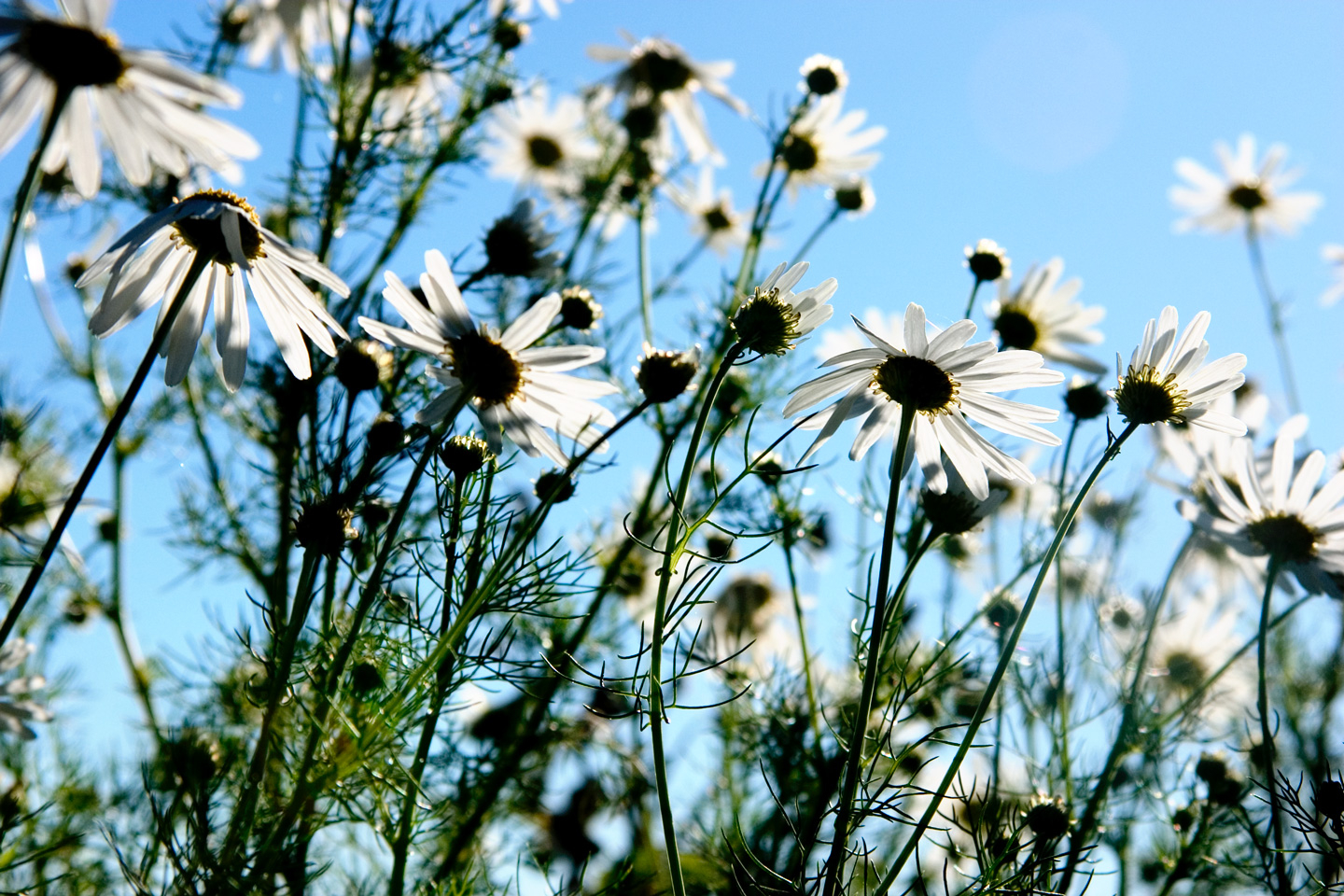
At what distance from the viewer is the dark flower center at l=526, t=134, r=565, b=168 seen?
2.46 m

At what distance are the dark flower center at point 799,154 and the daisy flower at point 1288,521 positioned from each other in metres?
0.81

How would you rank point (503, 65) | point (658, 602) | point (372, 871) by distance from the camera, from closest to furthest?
point (658, 602) → point (372, 871) → point (503, 65)

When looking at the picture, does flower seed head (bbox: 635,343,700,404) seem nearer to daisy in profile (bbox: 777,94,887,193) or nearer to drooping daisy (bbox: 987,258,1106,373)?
drooping daisy (bbox: 987,258,1106,373)

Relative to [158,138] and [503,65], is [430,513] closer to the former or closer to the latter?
[158,138]

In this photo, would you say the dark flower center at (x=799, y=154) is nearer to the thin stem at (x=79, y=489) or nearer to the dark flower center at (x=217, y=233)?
the dark flower center at (x=217, y=233)

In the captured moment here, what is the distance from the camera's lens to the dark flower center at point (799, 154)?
1.55 m

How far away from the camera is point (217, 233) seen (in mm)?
788

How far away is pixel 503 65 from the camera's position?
1.66 metres

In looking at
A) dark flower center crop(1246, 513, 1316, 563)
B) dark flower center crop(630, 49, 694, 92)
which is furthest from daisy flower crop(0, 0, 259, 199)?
dark flower center crop(630, 49, 694, 92)

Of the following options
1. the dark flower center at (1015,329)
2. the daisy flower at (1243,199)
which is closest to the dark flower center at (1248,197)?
the daisy flower at (1243,199)

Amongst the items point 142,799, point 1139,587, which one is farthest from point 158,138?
point 1139,587

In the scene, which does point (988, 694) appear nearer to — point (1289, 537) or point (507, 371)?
point (507, 371)

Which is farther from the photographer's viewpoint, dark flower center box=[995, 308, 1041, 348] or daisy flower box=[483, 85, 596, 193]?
daisy flower box=[483, 85, 596, 193]

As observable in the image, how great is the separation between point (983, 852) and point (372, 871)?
90 centimetres
